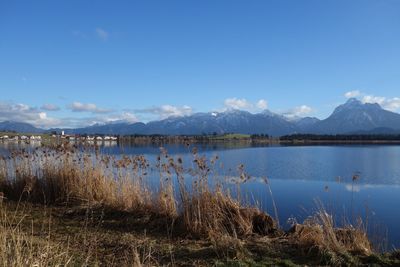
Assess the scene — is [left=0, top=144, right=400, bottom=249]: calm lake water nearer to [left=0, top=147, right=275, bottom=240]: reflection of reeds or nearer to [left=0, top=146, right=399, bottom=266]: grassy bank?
[left=0, top=147, right=275, bottom=240]: reflection of reeds

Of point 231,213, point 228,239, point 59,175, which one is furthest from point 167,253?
point 59,175

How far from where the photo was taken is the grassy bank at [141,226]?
6434 mm

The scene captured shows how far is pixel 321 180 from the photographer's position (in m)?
24.5

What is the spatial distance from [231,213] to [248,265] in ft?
8.00

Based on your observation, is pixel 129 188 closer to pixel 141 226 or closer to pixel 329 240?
pixel 141 226

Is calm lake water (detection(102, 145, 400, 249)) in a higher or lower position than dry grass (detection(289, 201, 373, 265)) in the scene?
lower

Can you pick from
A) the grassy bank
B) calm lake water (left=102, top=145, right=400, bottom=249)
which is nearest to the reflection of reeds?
the grassy bank

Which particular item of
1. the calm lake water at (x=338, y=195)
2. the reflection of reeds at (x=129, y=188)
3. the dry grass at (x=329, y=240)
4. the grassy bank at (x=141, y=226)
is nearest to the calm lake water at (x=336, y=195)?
the calm lake water at (x=338, y=195)

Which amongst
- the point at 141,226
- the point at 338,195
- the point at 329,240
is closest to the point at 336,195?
the point at 338,195

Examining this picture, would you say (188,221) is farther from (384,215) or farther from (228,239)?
(384,215)

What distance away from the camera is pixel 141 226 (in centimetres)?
885

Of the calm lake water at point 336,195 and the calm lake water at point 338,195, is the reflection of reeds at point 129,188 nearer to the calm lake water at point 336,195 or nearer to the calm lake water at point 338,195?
the calm lake water at point 336,195

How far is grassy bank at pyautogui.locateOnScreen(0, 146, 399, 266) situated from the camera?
21.1ft

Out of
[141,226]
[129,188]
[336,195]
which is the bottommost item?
[336,195]
